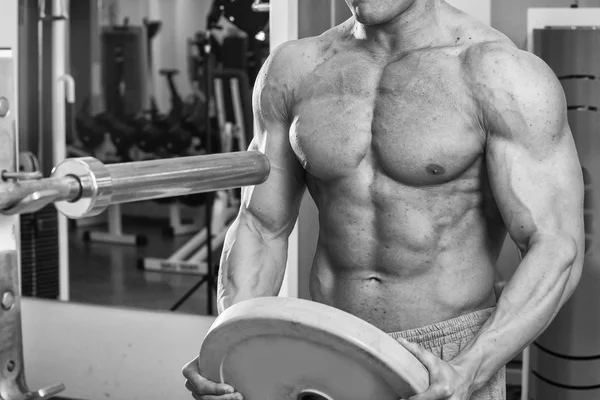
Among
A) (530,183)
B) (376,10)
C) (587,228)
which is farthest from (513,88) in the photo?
(587,228)

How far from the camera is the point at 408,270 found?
1.67 m

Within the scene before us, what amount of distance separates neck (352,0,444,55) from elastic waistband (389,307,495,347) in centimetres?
51

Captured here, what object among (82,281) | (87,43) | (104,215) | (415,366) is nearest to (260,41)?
(87,43)

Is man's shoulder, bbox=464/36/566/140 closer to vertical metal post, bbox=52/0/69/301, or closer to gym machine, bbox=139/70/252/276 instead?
A: gym machine, bbox=139/70/252/276

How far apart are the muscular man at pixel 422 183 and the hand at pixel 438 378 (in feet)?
0.10

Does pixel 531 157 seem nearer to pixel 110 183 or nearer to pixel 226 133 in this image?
pixel 110 183

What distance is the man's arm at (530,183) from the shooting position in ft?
4.93

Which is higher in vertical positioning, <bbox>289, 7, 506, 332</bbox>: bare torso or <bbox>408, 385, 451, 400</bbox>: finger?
<bbox>289, 7, 506, 332</bbox>: bare torso

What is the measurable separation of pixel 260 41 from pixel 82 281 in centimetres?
148

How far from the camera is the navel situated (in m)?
1.59

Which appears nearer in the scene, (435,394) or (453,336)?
(435,394)

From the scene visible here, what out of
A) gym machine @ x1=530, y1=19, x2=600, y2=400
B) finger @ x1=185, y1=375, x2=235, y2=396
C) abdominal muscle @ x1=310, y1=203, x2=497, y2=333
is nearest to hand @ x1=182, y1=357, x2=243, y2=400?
finger @ x1=185, y1=375, x2=235, y2=396

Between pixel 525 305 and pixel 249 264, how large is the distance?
0.57 meters

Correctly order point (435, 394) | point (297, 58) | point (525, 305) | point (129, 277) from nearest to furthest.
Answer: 1. point (435, 394)
2. point (525, 305)
3. point (297, 58)
4. point (129, 277)
